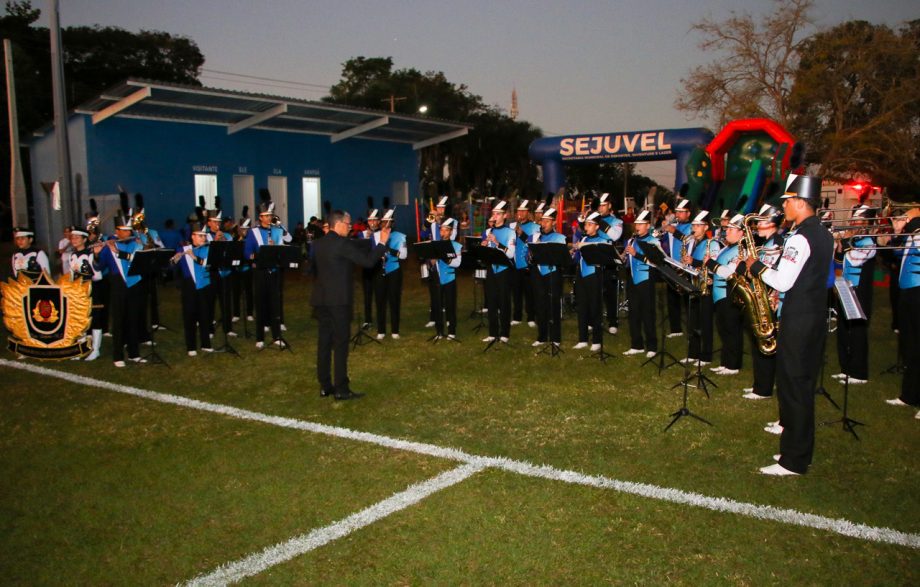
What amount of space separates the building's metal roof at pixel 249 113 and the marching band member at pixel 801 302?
21.4 metres

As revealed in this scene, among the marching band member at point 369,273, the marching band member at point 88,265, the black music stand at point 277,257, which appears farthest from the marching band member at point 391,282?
the marching band member at point 88,265

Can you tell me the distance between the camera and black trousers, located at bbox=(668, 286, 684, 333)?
12.3 m

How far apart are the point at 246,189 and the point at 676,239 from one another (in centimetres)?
2251

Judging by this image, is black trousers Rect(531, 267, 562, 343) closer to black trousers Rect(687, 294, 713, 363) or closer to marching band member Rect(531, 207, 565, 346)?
marching band member Rect(531, 207, 565, 346)

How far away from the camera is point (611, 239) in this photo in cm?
1189

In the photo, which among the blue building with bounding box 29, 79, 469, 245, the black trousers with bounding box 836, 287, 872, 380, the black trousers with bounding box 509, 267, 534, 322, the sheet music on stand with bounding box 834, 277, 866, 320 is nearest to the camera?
the sheet music on stand with bounding box 834, 277, 866, 320

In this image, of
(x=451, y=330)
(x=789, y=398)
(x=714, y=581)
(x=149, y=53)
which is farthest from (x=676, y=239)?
(x=149, y=53)

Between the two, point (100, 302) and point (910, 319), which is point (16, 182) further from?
point (910, 319)

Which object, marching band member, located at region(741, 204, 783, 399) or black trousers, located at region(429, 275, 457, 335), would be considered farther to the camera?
black trousers, located at region(429, 275, 457, 335)

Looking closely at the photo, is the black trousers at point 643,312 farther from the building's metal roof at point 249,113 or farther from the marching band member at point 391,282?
the building's metal roof at point 249,113

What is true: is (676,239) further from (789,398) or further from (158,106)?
(158,106)

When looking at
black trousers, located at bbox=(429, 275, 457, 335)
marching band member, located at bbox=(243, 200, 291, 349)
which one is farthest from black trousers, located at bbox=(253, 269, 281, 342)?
black trousers, located at bbox=(429, 275, 457, 335)

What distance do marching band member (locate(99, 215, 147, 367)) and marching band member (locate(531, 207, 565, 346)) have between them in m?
6.44

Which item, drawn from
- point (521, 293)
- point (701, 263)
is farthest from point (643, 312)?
point (521, 293)
